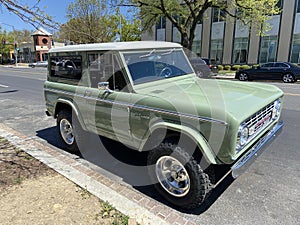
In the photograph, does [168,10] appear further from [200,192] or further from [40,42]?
[40,42]

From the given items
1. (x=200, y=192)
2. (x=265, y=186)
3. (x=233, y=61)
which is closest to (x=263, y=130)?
(x=265, y=186)

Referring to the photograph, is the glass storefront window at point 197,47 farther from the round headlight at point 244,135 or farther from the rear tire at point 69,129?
the round headlight at point 244,135

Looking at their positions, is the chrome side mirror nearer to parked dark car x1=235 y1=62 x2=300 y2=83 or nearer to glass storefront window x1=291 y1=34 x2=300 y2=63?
parked dark car x1=235 y1=62 x2=300 y2=83

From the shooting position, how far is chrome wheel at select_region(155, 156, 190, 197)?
2.89 m

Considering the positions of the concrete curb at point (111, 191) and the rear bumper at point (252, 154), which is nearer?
the rear bumper at point (252, 154)

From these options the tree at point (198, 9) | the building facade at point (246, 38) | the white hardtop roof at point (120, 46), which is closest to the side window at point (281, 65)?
the tree at point (198, 9)

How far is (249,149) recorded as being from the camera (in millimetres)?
2852

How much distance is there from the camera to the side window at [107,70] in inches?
132

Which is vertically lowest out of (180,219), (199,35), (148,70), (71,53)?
(180,219)

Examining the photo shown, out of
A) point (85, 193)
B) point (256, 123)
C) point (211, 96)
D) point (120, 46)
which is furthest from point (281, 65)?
point (85, 193)

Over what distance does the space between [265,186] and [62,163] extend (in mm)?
3197

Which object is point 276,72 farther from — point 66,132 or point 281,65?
point 66,132

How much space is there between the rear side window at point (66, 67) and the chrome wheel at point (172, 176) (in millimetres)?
2148

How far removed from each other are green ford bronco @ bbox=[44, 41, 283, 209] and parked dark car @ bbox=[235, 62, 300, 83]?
13661 mm
